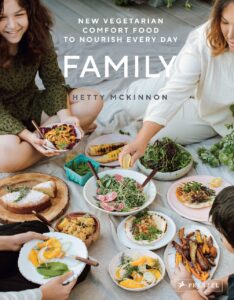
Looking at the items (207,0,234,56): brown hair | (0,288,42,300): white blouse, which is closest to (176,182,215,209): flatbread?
(207,0,234,56): brown hair

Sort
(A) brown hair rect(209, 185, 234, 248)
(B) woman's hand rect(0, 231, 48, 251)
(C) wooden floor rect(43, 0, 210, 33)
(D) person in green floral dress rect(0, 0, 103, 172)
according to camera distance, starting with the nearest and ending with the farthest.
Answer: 1. (A) brown hair rect(209, 185, 234, 248)
2. (B) woman's hand rect(0, 231, 48, 251)
3. (D) person in green floral dress rect(0, 0, 103, 172)
4. (C) wooden floor rect(43, 0, 210, 33)

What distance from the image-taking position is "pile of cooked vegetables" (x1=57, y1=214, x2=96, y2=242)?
1398 mm

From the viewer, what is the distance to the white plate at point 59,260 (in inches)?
49.3

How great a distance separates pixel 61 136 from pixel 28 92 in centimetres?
24

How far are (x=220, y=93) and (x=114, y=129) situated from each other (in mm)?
454

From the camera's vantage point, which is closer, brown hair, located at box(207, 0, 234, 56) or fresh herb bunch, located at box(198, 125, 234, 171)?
brown hair, located at box(207, 0, 234, 56)

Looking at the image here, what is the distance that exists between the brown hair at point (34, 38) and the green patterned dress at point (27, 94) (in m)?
0.03

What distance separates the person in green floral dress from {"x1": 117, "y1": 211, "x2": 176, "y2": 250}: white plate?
0.35 meters

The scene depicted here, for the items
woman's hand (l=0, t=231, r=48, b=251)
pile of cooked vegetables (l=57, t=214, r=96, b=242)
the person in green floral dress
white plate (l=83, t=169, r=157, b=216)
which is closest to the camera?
woman's hand (l=0, t=231, r=48, b=251)

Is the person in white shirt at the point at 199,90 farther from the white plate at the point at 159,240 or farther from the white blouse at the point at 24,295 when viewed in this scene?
the white blouse at the point at 24,295

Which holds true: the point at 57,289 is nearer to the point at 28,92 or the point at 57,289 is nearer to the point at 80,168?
the point at 80,168

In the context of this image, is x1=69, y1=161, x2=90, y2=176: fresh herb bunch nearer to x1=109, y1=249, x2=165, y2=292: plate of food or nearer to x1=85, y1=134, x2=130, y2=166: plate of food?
x1=85, y1=134, x2=130, y2=166: plate of food

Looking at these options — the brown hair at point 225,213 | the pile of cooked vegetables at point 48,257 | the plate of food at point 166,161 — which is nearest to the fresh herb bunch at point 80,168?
the plate of food at point 166,161

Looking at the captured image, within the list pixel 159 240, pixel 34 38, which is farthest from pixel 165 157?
pixel 34 38
